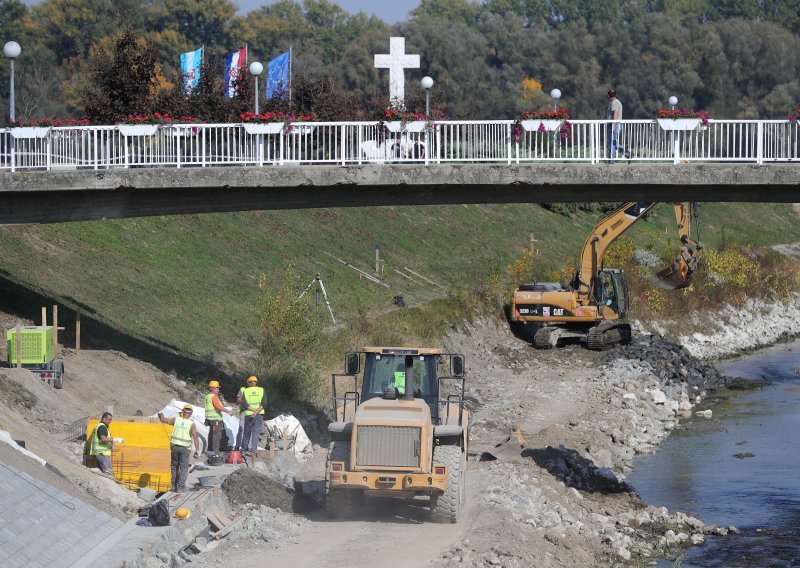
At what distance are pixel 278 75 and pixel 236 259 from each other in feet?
23.4

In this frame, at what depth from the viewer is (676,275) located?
47625 mm

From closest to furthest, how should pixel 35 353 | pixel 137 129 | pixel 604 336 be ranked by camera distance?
pixel 35 353, pixel 137 129, pixel 604 336

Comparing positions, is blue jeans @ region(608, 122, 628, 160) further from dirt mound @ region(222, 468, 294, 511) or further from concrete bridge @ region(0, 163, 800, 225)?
dirt mound @ region(222, 468, 294, 511)

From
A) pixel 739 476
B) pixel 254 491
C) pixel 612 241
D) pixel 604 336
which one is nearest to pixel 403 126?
pixel 254 491

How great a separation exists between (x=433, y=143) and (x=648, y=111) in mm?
87921

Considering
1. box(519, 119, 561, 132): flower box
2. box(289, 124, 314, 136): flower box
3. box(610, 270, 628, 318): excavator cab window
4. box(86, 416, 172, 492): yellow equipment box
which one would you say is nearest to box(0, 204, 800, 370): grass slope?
box(610, 270, 628, 318): excavator cab window

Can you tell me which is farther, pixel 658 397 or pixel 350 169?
pixel 658 397

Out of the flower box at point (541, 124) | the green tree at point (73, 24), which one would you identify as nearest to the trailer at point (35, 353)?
the flower box at point (541, 124)

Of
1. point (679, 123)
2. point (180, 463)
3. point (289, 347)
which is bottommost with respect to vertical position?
point (180, 463)

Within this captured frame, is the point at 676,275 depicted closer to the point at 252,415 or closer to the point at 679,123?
the point at 679,123

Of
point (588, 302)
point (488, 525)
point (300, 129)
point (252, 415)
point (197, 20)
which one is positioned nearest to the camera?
point (488, 525)

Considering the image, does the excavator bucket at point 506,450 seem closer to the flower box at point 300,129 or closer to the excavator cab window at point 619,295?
the flower box at point 300,129

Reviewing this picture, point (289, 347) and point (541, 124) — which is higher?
point (541, 124)

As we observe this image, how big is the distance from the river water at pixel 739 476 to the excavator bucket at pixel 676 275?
4571 millimetres
